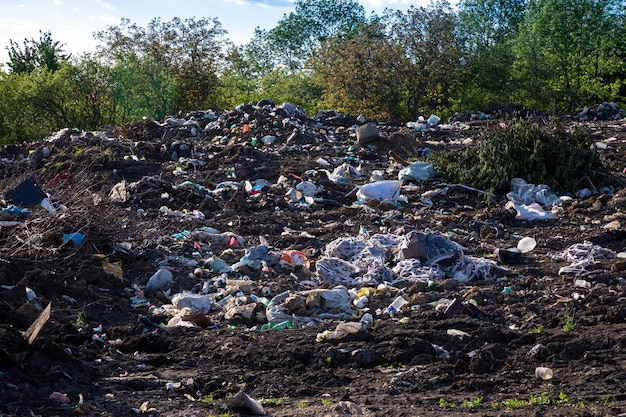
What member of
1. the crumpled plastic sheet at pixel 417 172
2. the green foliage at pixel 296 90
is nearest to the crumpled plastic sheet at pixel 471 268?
the crumpled plastic sheet at pixel 417 172

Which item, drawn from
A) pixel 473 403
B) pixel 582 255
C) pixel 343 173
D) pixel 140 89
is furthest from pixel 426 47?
pixel 473 403

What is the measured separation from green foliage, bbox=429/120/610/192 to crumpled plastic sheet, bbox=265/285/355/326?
448cm

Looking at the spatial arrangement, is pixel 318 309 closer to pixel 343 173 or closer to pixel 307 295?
pixel 307 295

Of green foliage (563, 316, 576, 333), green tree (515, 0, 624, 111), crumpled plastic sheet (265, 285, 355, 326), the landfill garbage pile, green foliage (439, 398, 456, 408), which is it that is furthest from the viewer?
green tree (515, 0, 624, 111)

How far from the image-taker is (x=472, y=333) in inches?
187

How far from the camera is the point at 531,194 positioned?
923 cm

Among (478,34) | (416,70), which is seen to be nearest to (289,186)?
(416,70)

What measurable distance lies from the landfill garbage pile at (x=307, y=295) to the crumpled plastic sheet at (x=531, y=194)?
0.04 metres

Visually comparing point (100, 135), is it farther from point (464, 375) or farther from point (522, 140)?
point (464, 375)

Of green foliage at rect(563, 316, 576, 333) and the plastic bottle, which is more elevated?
the plastic bottle

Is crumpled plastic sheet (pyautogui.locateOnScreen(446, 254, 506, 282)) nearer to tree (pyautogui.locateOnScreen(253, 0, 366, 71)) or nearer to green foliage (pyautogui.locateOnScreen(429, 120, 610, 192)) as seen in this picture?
green foliage (pyautogui.locateOnScreen(429, 120, 610, 192))

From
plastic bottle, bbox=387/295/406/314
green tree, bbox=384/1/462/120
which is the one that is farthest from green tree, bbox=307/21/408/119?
plastic bottle, bbox=387/295/406/314

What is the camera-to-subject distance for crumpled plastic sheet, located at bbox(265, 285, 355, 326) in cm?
536

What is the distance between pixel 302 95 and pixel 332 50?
25.2 feet
